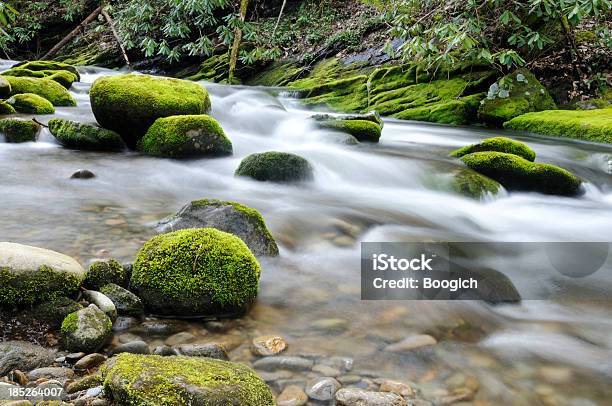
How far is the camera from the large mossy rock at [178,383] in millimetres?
1783

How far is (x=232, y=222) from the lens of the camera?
377 centimetres

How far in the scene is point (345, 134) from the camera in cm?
902

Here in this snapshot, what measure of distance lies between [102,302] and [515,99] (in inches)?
418

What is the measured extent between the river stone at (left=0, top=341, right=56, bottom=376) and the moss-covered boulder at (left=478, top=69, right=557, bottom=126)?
10.5m

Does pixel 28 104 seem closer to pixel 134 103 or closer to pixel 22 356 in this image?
pixel 134 103

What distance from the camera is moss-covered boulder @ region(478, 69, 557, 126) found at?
34.8ft

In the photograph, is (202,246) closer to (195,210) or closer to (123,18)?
(195,210)

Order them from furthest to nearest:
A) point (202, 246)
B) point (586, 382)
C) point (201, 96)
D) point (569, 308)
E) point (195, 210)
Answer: point (201, 96) < point (195, 210) < point (569, 308) < point (202, 246) < point (586, 382)

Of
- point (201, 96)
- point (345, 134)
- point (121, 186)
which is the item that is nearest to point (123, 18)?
point (201, 96)

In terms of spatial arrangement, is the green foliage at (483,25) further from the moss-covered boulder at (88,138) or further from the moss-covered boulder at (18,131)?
the moss-covered boulder at (18,131)

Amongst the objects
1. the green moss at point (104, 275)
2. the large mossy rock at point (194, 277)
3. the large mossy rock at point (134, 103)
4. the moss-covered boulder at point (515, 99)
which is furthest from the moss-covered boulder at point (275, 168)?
the moss-covered boulder at point (515, 99)

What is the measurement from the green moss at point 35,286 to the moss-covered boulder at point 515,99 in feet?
33.3

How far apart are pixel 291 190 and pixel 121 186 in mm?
2142

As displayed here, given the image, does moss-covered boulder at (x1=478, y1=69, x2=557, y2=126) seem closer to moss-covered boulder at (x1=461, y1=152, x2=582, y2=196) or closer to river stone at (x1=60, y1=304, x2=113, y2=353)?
moss-covered boulder at (x1=461, y1=152, x2=582, y2=196)
